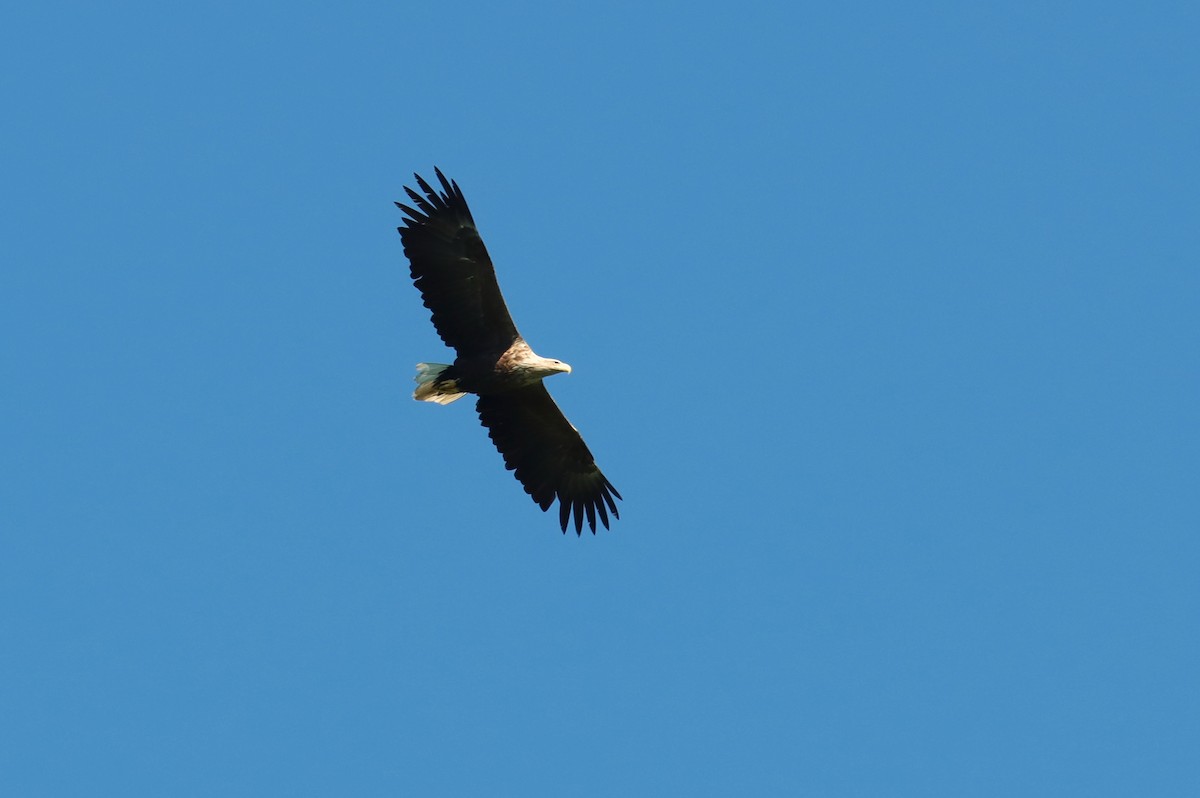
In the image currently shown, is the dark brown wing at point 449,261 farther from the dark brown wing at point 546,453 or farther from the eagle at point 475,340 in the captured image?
the dark brown wing at point 546,453

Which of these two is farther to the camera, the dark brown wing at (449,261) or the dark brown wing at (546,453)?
the dark brown wing at (546,453)

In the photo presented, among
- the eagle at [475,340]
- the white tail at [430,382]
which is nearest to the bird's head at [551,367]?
the eagle at [475,340]

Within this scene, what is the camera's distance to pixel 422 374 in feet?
60.0

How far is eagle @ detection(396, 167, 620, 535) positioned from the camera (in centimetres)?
1767

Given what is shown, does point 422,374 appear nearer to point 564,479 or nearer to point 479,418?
point 479,418

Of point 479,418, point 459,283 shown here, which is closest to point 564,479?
point 479,418

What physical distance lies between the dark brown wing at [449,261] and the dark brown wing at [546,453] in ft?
3.91

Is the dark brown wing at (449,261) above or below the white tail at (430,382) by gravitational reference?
above

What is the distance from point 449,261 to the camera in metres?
17.7

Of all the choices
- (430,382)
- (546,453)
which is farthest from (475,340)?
(546,453)

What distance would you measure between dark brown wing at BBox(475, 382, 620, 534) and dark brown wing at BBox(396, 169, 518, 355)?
1191 mm

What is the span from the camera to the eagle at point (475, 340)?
1767 cm

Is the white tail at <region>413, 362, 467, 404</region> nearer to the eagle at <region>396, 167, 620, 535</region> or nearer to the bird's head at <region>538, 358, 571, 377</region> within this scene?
the eagle at <region>396, 167, 620, 535</region>

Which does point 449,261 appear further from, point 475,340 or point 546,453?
point 546,453
